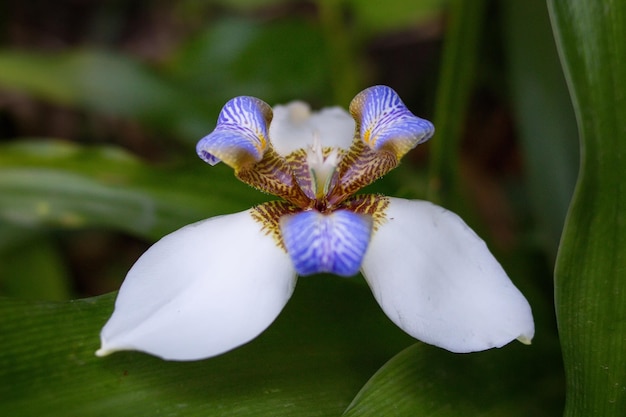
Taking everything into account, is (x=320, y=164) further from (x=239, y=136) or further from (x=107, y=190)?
(x=107, y=190)

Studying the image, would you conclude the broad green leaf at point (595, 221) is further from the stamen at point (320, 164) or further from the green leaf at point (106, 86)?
the green leaf at point (106, 86)

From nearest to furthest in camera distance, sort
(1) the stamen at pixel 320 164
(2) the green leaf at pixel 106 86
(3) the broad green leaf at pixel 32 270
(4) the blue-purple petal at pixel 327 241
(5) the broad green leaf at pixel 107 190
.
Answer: (4) the blue-purple petal at pixel 327 241 < (1) the stamen at pixel 320 164 < (5) the broad green leaf at pixel 107 190 < (3) the broad green leaf at pixel 32 270 < (2) the green leaf at pixel 106 86

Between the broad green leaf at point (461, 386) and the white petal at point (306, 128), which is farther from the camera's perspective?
the white petal at point (306, 128)

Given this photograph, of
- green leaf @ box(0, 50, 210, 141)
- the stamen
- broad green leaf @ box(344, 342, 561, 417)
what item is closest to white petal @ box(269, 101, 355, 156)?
the stamen

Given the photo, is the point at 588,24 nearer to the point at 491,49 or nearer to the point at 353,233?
the point at 353,233

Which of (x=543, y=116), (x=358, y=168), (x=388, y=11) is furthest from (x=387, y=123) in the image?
(x=388, y=11)

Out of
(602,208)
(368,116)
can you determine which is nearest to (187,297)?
(368,116)

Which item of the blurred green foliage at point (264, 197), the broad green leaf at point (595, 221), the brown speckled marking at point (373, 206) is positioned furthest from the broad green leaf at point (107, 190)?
the broad green leaf at point (595, 221)
